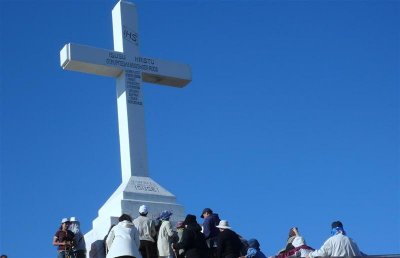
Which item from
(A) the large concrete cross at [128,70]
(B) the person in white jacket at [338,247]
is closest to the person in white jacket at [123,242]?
(B) the person in white jacket at [338,247]

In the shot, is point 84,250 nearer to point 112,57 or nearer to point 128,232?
point 128,232

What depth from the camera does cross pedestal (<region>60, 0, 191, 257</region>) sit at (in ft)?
58.0

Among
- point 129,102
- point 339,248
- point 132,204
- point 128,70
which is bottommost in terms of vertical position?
point 339,248

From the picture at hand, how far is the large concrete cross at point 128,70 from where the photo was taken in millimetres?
19078

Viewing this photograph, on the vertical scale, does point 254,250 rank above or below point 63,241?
below

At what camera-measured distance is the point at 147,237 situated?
15086 millimetres

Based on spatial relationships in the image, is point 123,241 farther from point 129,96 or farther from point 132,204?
point 129,96

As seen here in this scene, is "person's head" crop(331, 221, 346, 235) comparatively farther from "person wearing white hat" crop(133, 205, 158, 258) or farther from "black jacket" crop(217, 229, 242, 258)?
"person wearing white hat" crop(133, 205, 158, 258)

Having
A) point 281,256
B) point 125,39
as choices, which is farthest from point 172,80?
point 281,256

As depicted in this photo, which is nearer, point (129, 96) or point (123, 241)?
point (123, 241)

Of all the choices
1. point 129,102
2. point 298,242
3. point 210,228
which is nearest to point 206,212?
point 210,228

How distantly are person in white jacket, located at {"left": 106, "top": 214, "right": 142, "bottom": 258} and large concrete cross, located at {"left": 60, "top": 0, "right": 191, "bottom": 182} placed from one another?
5.26 m

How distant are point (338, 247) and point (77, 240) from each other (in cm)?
547

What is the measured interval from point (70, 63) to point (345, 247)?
356 inches
